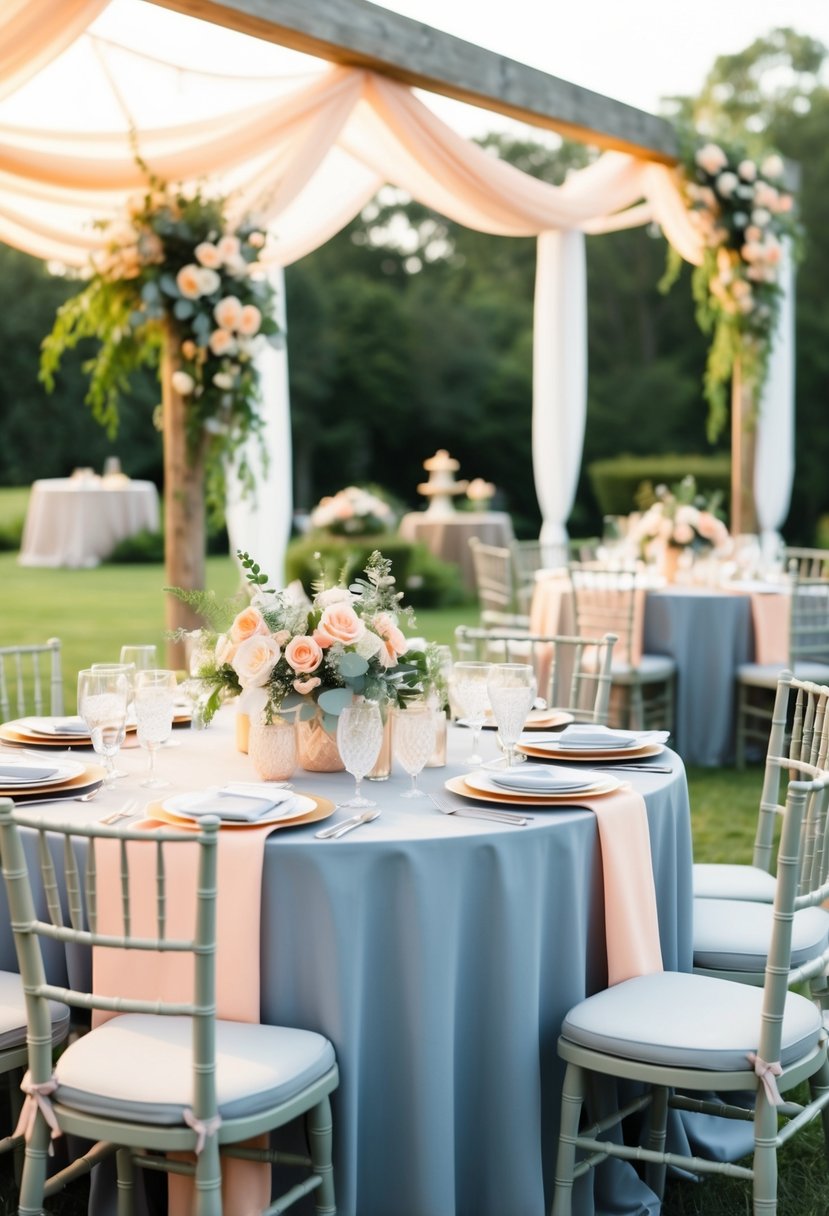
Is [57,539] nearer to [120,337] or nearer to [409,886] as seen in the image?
[120,337]

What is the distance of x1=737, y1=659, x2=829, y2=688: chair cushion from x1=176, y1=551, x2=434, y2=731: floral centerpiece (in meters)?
3.85

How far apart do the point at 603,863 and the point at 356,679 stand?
0.57 m

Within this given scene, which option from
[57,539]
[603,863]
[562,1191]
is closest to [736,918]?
[603,863]

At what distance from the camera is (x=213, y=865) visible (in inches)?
73.4

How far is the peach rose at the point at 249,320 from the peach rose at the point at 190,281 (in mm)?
202

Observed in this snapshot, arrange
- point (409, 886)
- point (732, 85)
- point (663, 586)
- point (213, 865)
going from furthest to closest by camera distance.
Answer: point (732, 85) < point (663, 586) < point (409, 886) < point (213, 865)

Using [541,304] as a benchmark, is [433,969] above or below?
below

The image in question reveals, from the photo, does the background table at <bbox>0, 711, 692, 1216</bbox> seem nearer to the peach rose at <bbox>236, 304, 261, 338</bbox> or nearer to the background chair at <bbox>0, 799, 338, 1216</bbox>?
the background chair at <bbox>0, 799, 338, 1216</bbox>

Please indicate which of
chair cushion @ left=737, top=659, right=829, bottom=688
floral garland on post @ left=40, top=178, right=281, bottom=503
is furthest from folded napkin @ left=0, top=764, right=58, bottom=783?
chair cushion @ left=737, top=659, right=829, bottom=688

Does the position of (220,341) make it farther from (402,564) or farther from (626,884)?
(402,564)

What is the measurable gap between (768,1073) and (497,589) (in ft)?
17.3

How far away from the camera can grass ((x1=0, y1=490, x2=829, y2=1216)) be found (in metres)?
2.65

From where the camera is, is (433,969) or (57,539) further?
(57,539)

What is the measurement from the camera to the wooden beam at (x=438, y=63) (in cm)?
510
